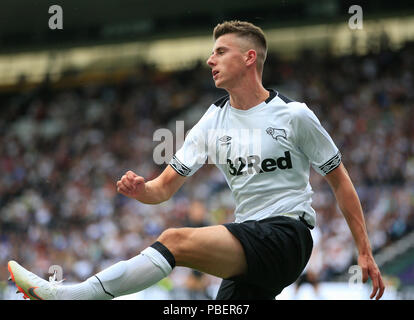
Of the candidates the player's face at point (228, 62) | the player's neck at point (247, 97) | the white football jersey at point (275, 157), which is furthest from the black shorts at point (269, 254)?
the player's face at point (228, 62)

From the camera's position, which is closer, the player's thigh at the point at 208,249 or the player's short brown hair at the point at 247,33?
the player's thigh at the point at 208,249

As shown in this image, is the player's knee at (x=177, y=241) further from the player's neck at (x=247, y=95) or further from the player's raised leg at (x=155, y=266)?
the player's neck at (x=247, y=95)

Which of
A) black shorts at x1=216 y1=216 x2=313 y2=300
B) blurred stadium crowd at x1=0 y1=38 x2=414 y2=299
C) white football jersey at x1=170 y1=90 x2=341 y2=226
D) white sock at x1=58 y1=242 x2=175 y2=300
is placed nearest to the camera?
white sock at x1=58 y1=242 x2=175 y2=300

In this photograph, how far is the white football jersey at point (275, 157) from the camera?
3.66m

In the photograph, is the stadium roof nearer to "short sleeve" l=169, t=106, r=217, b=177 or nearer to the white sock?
"short sleeve" l=169, t=106, r=217, b=177

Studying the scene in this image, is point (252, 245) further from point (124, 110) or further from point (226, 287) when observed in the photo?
point (124, 110)

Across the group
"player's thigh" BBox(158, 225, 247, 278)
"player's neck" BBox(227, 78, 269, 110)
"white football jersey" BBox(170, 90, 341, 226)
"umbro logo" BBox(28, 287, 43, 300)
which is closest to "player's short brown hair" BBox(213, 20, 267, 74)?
"player's neck" BBox(227, 78, 269, 110)

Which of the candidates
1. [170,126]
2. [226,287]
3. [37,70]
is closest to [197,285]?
[170,126]

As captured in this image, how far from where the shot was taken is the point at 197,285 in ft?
33.3

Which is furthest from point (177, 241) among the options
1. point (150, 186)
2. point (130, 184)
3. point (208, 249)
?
point (150, 186)

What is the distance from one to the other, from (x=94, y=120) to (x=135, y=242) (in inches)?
161

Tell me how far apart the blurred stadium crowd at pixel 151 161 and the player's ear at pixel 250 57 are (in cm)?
654

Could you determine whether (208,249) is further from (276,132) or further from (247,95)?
(247,95)

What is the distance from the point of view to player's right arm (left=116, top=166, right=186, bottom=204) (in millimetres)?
3479
